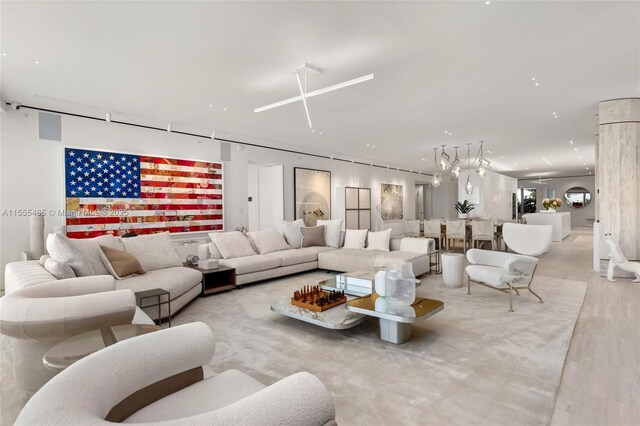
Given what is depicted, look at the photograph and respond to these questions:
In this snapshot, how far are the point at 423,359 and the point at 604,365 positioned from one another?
4.20ft

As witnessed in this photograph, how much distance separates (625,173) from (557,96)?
1834 millimetres

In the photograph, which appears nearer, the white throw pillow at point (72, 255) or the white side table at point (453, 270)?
the white throw pillow at point (72, 255)

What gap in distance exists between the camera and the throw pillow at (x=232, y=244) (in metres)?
5.24

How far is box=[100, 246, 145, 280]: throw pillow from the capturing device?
366cm

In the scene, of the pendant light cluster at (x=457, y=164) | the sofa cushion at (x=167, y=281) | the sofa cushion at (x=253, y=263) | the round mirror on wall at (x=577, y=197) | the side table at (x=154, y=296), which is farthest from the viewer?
the round mirror on wall at (x=577, y=197)

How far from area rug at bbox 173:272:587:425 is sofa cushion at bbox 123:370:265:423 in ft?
2.59

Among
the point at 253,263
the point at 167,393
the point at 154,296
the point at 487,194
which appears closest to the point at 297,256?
the point at 253,263

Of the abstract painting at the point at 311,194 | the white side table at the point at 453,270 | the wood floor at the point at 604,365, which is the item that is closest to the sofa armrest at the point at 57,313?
the wood floor at the point at 604,365

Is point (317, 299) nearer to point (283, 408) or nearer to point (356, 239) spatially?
point (283, 408)

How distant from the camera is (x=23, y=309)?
1.80 meters

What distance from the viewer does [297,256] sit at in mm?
5695

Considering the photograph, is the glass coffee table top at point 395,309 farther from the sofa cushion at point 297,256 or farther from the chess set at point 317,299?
the sofa cushion at point 297,256

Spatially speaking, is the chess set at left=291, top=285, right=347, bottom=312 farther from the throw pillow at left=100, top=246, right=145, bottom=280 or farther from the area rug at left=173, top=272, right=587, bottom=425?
the throw pillow at left=100, top=246, right=145, bottom=280

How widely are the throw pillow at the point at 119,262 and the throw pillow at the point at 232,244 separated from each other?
1480 mm
